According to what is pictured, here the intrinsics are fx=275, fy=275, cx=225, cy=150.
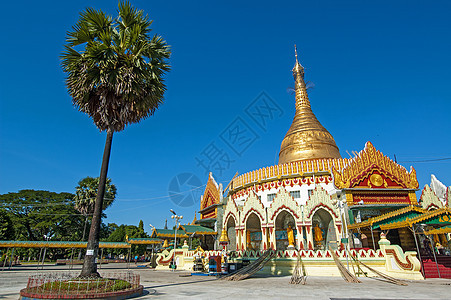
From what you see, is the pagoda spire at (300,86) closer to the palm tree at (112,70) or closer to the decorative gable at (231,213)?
the decorative gable at (231,213)

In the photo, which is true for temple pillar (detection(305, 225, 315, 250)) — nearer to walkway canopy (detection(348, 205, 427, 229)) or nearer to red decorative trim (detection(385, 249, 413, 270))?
walkway canopy (detection(348, 205, 427, 229))

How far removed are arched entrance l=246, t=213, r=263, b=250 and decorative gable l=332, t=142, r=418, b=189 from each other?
10.2m

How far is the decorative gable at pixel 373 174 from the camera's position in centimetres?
2773

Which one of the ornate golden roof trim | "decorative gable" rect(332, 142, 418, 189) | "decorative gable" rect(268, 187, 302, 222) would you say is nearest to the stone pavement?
"decorative gable" rect(268, 187, 302, 222)

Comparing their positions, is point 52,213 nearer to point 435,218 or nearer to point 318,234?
point 318,234

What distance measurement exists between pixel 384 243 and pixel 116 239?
182 feet

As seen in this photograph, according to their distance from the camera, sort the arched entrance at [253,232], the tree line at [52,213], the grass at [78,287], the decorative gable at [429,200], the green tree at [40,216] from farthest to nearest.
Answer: the green tree at [40,216] → the tree line at [52,213] → the arched entrance at [253,232] → the decorative gable at [429,200] → the grass at [78,287]

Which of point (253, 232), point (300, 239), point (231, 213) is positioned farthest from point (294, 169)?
point (253, 232)

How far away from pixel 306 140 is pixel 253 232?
14.2 m

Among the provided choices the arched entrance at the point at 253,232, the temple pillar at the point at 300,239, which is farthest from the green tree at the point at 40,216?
the temple pillar at the point at 300,239

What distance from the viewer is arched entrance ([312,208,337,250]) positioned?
27234 mm

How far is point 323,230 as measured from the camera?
30.1 metres

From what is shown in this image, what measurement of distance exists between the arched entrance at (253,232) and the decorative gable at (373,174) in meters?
10.2

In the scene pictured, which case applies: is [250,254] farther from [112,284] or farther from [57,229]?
[57,229]
